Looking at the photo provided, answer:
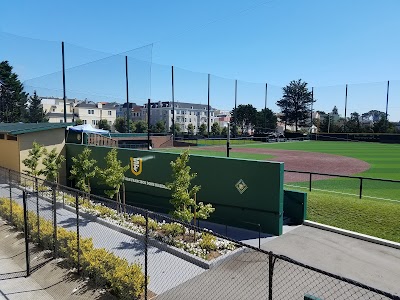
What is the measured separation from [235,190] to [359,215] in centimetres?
415

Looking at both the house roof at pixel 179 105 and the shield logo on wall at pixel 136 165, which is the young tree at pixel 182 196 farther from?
the house roof at pixel 179 105

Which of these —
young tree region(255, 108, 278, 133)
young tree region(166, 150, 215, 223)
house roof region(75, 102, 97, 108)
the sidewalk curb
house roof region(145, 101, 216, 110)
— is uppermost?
house roof region(145, 101, 216, 110)

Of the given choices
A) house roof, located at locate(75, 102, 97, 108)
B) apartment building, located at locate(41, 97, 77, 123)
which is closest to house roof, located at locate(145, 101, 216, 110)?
house roof, located at locate(75, 102, 97, 108)

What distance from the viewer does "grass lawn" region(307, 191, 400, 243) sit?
31.9ft

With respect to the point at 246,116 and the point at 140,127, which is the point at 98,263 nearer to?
the point at 140,127

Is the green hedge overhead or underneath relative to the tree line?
underneath

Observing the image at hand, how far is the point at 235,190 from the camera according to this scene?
11047mm

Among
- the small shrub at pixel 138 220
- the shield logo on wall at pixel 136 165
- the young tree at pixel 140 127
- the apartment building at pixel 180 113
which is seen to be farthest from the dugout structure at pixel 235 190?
the apartment building at pixel 180 113

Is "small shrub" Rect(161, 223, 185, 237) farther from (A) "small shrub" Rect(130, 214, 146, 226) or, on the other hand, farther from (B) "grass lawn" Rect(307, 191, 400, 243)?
(B) "grass lawn" Rect(307, 191, 400, 243)

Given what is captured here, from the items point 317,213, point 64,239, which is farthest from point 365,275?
point 64,239

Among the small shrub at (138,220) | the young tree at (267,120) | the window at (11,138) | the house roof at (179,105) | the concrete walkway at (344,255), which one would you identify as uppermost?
the house roof at (179,105)

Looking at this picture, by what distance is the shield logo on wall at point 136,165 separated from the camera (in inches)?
572

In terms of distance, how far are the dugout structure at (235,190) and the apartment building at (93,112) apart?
8843 cm

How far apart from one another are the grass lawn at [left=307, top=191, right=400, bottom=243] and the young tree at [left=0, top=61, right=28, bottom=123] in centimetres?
7111
